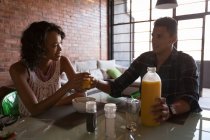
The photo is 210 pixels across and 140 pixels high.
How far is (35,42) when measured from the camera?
136cm

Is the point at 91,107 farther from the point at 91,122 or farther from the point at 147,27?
the point at 147,27

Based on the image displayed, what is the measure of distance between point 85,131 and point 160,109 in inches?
13.3

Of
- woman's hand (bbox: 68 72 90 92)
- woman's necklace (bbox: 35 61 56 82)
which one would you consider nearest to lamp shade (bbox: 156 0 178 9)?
woman's necklace (bbox: 35 61 56 82)

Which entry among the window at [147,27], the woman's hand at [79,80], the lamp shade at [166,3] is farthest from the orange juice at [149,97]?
the window at [147,27]

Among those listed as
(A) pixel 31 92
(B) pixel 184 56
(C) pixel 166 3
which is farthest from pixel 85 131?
(C) pixel 166 3

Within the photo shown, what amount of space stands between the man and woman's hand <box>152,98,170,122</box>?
12 centimetres

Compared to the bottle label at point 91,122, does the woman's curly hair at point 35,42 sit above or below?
above

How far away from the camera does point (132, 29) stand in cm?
547

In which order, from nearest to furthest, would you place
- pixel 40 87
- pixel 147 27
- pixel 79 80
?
pixel 79 80 → pixel 40 87 → pixel 147 27

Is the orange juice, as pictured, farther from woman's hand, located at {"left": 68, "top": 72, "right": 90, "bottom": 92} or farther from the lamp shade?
the lamp shade

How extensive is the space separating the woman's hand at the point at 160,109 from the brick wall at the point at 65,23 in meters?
2.76

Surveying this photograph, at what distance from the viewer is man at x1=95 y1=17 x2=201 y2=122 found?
101cm

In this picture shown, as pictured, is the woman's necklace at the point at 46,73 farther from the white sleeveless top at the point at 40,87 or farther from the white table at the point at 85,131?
the white table at the point at 85,131

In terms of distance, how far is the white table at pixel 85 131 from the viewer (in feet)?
2.41
